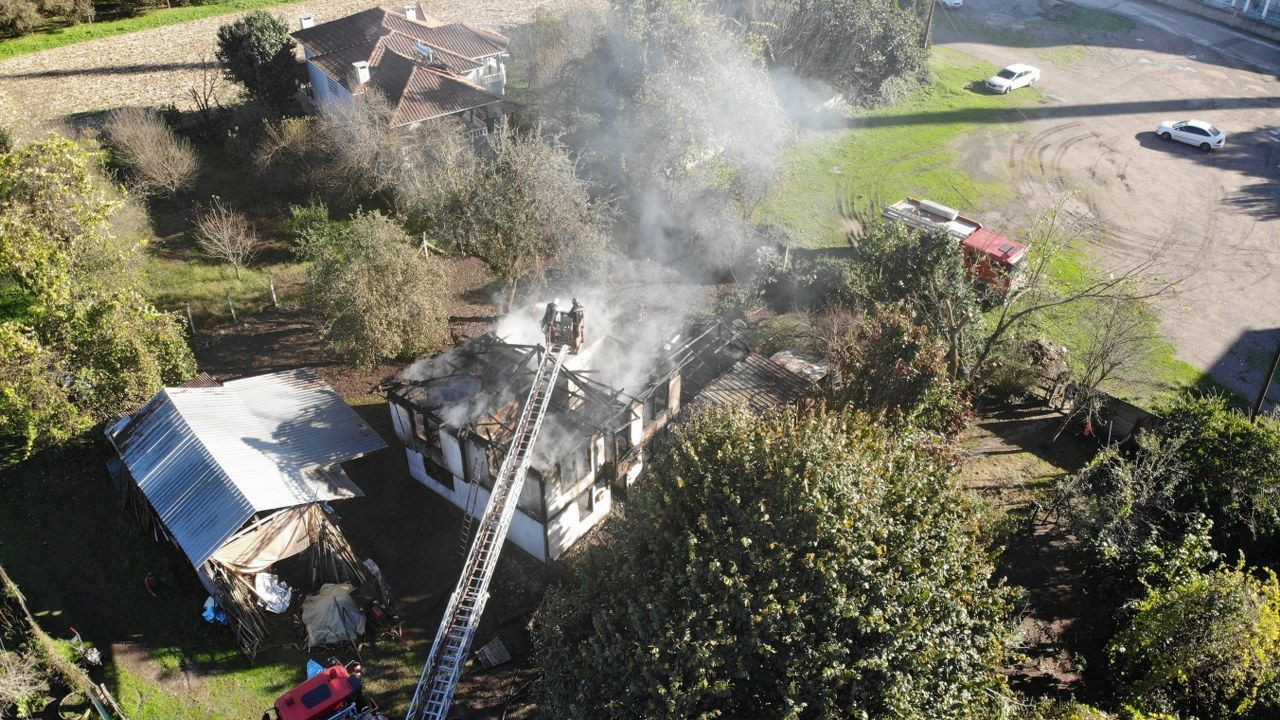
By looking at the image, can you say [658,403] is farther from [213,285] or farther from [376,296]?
[213,285]

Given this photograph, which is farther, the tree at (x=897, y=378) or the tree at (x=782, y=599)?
the tree at (x=897, y=378)

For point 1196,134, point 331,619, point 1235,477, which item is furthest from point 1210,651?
point 1196,134

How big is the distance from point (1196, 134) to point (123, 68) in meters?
60.2

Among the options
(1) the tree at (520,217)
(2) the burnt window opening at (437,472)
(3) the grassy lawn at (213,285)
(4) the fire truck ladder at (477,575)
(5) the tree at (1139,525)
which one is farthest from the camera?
(3) the grassy lawn at (213,285)

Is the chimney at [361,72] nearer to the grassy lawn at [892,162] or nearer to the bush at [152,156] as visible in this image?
the bush at [152,156]

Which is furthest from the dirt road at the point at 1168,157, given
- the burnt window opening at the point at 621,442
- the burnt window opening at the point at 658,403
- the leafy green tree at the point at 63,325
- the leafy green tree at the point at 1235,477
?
the leafy green tree at the point at 63,325

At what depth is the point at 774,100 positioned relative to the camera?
119ft

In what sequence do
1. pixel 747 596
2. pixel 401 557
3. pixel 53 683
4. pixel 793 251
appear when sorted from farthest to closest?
pixel 793 251 < pixel 401 557 < pixel 53 683 < pixel 747 596

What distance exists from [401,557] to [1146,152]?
145ft

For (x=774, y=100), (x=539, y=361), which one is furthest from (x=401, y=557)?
(x=774, y=100)

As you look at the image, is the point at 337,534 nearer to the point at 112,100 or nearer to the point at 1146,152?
the point at 112,100

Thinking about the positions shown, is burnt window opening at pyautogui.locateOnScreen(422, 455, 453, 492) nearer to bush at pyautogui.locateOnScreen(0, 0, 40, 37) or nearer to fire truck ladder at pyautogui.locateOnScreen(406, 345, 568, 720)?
fire truck ladder at pyautogui.locateOnScreen(406, 345, 568, 720)

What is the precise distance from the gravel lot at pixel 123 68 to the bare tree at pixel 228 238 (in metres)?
10.2

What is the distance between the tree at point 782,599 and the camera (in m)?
13.3
